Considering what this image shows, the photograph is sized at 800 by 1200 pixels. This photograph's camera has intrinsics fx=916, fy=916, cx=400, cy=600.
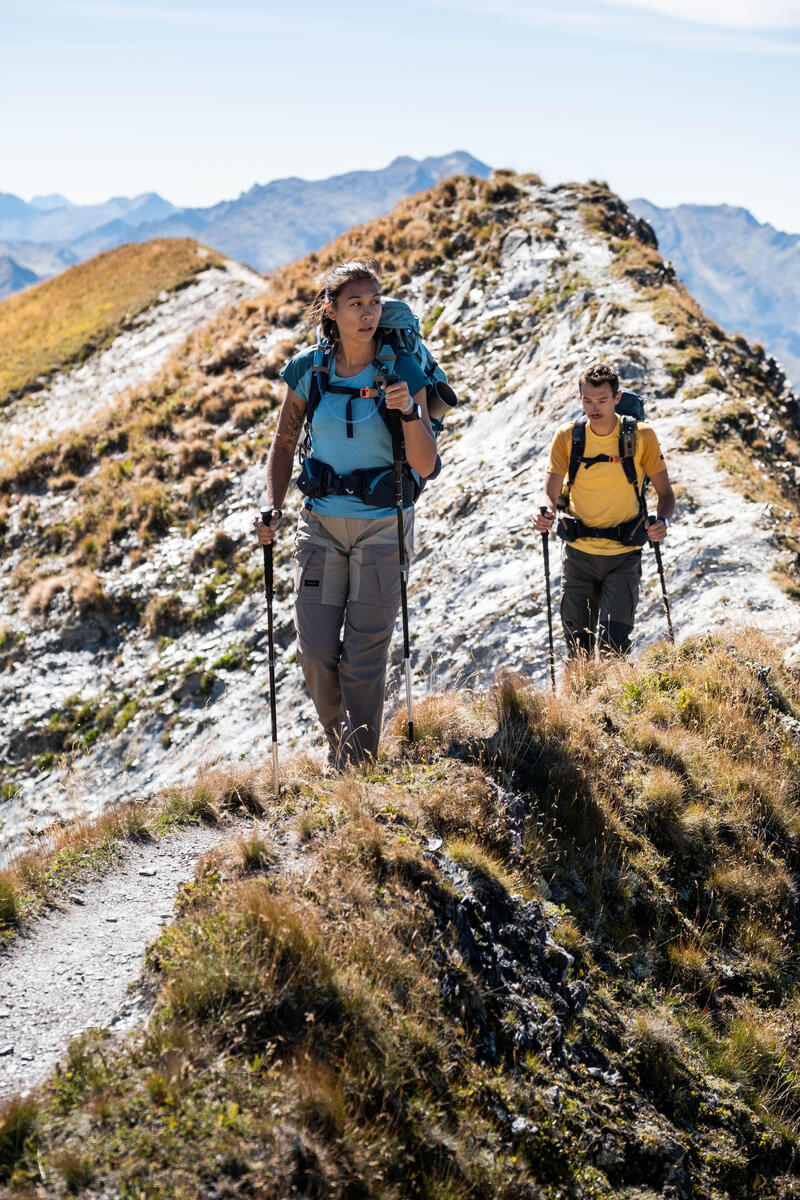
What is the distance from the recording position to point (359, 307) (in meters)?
5.62

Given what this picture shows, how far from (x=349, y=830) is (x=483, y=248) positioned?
74.9ft

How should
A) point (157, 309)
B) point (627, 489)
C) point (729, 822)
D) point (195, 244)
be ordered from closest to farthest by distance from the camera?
point (729, 822) → point (627, 489) → point (157, 309) → point (195, 244)

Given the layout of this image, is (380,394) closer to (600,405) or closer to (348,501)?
(348,501)

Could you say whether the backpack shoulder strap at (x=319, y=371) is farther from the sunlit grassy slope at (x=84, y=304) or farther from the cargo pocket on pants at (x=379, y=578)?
the sunlit grassy slope at (x=84, y=304)

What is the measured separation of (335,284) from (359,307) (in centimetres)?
23

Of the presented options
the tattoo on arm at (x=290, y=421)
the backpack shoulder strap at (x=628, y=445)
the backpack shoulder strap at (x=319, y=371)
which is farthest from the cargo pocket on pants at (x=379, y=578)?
the backpack shoulder strap at (x=628, y=445)

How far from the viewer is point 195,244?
4669 cm

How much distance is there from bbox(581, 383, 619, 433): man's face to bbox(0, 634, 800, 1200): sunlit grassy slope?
251cm

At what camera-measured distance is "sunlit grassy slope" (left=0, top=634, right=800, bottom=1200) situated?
3.40 meters

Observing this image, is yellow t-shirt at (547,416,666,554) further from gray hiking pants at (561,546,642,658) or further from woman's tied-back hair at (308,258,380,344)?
woman's tied-back hair at (308,258,380,344)

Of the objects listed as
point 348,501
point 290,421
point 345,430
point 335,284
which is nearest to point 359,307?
point 335,284

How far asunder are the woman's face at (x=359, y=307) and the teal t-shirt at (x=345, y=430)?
28 cm

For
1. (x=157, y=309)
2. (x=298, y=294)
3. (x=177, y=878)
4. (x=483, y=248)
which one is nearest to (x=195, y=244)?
(x=157, y=309)

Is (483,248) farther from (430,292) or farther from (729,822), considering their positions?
(729,822)
